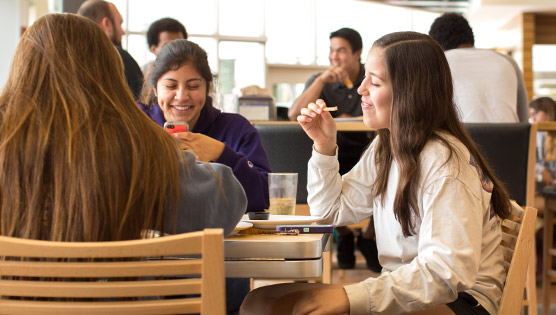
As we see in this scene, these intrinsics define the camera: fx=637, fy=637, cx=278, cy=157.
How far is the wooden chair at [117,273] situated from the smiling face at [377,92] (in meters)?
0.64

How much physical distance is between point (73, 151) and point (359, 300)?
52 cm

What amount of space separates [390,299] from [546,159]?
3.39m

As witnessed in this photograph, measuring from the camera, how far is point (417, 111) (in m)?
1.27

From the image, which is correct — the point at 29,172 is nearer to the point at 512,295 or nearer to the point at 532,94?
the point at 512,295

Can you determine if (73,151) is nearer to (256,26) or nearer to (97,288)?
(97,288)

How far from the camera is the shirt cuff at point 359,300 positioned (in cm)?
107

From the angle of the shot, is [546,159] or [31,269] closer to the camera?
[31,269]

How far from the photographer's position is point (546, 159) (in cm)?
409

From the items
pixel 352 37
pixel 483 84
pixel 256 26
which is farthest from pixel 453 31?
pixel 256 26

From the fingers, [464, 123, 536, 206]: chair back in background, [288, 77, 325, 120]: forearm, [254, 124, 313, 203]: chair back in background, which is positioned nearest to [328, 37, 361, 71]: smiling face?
[288, 77, 325, 120]: forearm

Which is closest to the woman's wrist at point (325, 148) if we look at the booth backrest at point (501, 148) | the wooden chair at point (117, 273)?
the wooden chair at point (117, 273)

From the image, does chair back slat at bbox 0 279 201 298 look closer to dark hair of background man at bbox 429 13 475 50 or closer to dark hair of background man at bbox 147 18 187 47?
dark hair of background man at bbox 429 13 475 50

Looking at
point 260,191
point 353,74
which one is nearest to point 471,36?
point 353,74

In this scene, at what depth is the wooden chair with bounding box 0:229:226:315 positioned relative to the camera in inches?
30.7
